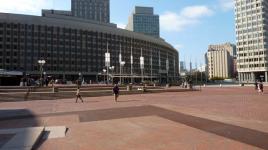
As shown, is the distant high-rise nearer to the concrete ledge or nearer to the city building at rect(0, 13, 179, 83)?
the city building at rect(0, 13, 179, 83)

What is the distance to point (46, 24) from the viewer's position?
4486 inches

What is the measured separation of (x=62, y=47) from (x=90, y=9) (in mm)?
86394

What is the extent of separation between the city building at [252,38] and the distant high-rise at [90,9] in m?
84.5

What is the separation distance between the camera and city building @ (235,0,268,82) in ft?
457

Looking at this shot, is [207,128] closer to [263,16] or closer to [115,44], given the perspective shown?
[115,44]

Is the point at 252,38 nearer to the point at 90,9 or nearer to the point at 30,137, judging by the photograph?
the point at 90,9

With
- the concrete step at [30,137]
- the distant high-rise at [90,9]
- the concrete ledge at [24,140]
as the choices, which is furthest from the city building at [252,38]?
the concrete ledge at [24,140]

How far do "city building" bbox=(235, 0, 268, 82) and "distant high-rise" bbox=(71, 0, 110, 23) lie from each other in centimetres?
8454

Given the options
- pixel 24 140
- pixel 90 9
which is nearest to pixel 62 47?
pixel 90 9

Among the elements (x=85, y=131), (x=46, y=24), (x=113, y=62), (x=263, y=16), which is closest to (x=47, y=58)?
(x=46, y=24)

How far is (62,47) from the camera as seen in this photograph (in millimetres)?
117000

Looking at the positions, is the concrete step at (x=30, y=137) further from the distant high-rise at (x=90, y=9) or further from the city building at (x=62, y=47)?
the distant high-rise at (x=90, y=9)

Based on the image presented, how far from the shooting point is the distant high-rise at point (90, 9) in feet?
641

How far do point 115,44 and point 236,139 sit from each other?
4856 inches
